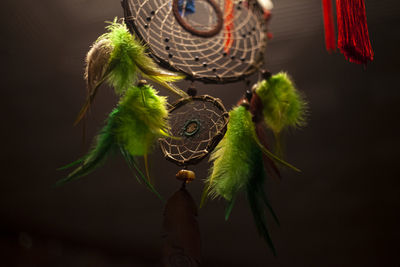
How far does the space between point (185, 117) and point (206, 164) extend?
0.71 m

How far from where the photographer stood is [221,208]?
5.94 feet

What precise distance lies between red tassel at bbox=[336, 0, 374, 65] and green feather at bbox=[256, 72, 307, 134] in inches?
5.8

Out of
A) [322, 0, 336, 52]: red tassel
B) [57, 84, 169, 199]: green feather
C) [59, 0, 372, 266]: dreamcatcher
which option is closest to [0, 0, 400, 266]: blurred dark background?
[322, 0, 336, 52]: red tassel

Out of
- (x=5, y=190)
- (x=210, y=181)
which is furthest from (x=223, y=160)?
(x=5, y=190)

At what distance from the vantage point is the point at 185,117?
0.83m

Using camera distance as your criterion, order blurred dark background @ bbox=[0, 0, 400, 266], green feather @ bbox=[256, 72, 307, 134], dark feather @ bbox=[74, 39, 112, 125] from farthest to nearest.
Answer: blurred dark background @ bbox=[0, 0, 400, 266] < green feather @ bbox=[256, 72, 307, 134] < dark feather @ bbox=[74, 39, 112, 125]

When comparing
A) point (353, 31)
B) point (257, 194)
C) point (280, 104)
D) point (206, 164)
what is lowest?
point (206, 164)

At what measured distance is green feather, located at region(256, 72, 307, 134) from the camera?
0.86m

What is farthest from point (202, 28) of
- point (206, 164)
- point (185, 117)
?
point (206, 164)

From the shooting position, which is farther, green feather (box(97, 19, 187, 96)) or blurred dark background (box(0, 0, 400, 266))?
blurred dark background (box(0, 0, 400, 266))

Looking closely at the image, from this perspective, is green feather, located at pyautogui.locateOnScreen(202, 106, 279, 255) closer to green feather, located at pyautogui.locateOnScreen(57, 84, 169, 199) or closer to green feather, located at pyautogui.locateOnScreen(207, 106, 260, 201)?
green feather, located at pyautogui.locateOnScreen(207, 106, 260, 201)

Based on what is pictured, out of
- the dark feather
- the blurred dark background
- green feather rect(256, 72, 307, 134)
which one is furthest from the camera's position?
the blurred dark background

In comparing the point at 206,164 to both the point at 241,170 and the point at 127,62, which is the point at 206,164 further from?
the point at 127,62

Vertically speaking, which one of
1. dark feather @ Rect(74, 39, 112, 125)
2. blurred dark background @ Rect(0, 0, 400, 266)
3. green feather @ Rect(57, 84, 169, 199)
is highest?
dark feather @ Rect(74, 39, 112, 125)
